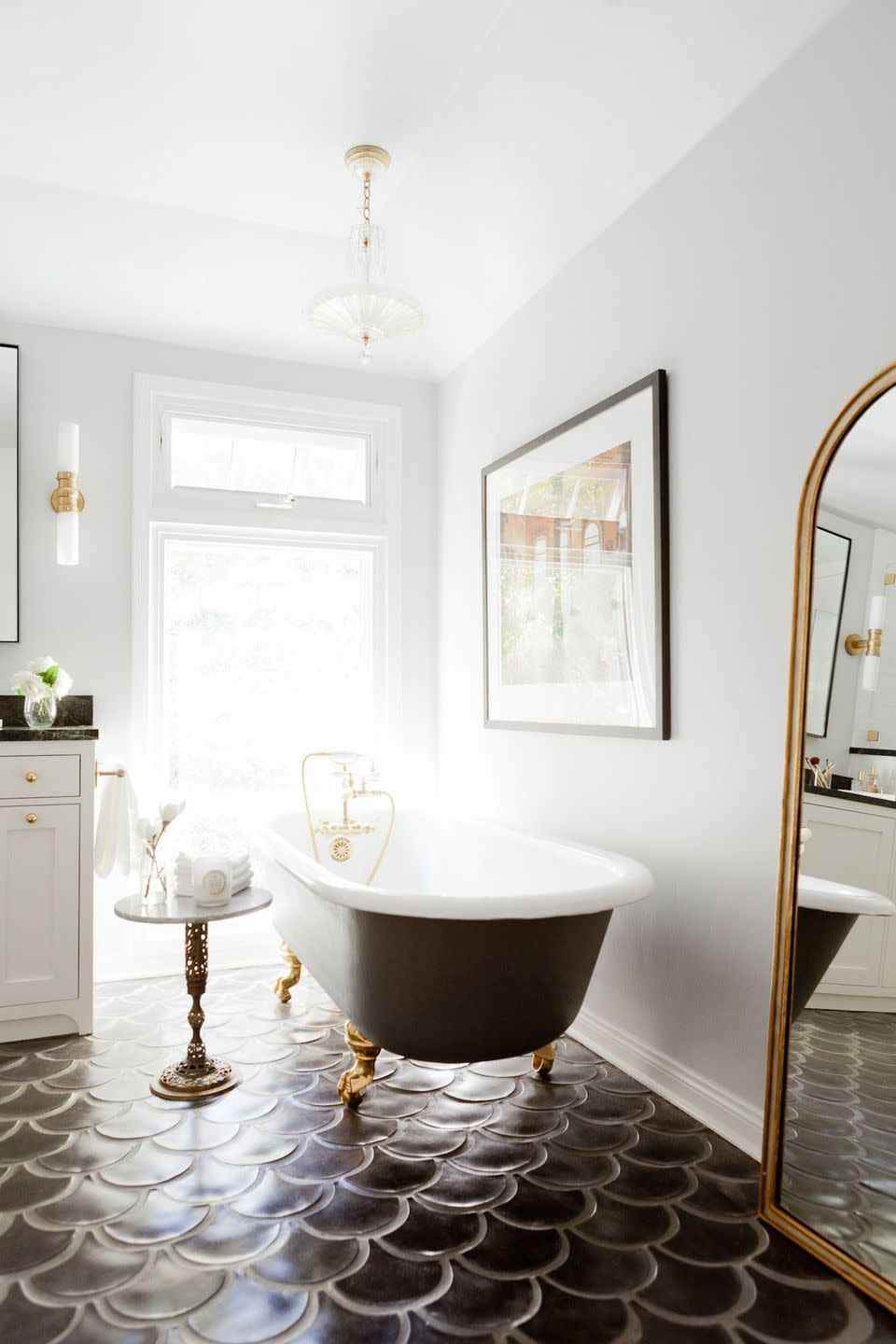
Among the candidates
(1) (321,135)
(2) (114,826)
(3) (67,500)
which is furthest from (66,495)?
(1) (321,135)

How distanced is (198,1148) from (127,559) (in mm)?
2282

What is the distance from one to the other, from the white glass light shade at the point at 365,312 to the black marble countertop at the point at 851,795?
68.9 inches

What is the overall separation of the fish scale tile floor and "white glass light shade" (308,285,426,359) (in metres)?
2.17

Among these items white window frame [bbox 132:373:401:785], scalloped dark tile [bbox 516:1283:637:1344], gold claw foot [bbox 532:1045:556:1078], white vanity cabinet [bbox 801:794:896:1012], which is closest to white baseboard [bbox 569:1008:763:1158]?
gold claw foot [bbox 532:1045:556:1078]

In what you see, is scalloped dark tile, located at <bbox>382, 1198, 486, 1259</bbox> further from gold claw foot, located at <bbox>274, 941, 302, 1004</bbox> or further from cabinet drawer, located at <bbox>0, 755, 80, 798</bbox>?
cabinet drawer, located at <bbox>0, 755, 80, 798</bbox>

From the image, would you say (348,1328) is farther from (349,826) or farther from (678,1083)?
(349,826)

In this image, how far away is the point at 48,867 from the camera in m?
2.99

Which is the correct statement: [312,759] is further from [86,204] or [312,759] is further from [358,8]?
[358,8]

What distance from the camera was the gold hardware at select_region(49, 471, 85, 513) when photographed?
11.4 ft

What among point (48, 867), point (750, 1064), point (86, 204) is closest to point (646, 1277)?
point (750, 1064)

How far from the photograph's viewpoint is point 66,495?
347 centimetres

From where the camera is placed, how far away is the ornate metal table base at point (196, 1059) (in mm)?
2553

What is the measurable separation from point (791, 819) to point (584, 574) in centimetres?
125

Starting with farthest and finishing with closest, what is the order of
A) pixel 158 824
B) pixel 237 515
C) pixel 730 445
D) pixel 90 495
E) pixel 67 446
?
pixel 237 515 < pixel 90 495 < pixel 67 446 < pixel 158 824 < pixel 730 445
